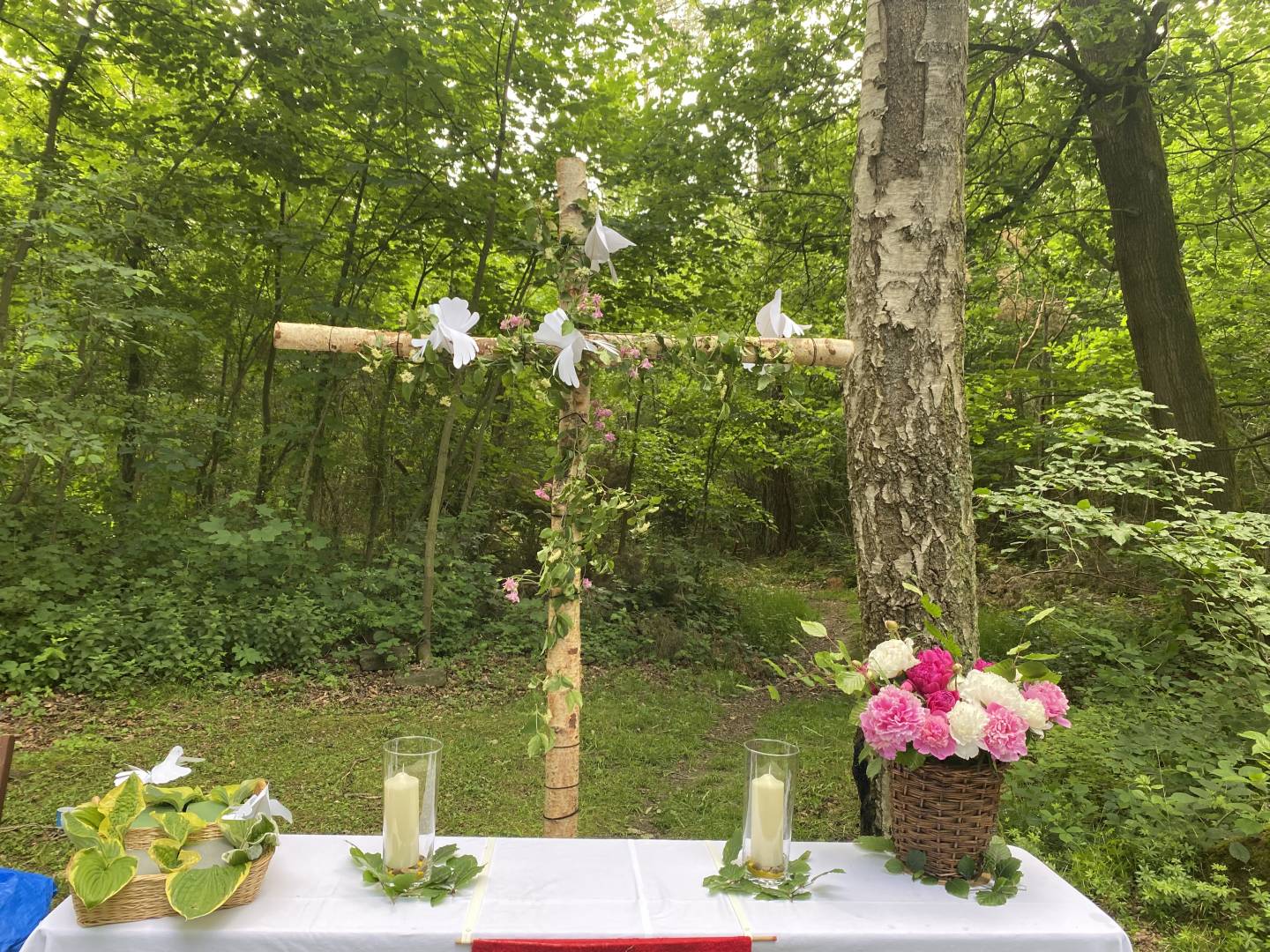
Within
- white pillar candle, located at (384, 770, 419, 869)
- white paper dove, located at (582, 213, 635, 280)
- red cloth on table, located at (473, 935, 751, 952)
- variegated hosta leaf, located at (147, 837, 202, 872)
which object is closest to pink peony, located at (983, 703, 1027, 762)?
red cloth on table, located at (473, 935, 751, 952)

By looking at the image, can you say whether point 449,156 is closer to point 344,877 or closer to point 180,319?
point 180,319

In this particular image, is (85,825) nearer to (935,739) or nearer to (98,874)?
(98,874)

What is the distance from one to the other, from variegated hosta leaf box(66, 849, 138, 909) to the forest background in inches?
95.6

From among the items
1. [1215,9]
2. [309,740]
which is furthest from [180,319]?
[1215,9]

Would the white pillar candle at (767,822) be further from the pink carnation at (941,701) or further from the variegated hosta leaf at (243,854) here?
the variegated hosta leaf at (243,854)

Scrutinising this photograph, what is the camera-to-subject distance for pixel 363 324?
242 inches

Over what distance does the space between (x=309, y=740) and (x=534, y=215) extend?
3668 millimetres

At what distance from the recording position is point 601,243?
1694 millimetres

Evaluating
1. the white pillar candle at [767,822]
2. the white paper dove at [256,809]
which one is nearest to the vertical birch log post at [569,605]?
the white pillar candle at [767,822]

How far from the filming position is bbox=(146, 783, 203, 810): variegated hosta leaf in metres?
1.35

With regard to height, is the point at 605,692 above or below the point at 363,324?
below

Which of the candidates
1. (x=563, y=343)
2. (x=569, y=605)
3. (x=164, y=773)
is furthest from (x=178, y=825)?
(x=563, y=343)

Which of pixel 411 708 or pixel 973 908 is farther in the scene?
pixel 411 708

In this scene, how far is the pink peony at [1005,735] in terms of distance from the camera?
1.32 meters
